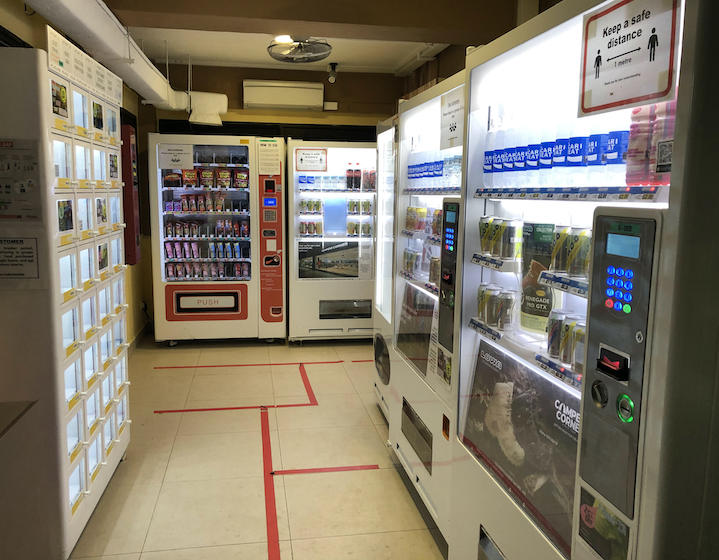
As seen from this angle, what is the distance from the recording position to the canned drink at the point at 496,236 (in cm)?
243

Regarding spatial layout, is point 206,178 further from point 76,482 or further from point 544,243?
point 544,243

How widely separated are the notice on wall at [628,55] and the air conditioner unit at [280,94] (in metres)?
5.87

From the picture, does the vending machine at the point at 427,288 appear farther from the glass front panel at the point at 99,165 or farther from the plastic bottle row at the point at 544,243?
the glass front panel at the point at 99,165

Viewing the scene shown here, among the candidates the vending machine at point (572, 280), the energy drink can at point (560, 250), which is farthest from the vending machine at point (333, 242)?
the energy drink can at point (560, 250)

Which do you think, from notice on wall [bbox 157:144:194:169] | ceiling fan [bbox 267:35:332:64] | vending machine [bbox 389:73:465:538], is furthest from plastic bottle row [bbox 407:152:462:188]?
notice on wall [bbox 157:144:194:169]

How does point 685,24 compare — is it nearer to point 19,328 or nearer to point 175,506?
point 19,328

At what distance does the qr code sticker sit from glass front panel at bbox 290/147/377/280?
18.0 ft

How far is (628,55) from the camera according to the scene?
1.61 metres

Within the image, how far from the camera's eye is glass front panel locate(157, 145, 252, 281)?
6.74 metres

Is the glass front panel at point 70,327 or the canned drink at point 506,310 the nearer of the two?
the canned drink at point 506,310

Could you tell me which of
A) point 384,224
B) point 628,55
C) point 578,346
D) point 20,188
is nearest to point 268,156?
point 384,224

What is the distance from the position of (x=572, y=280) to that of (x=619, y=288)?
38 cm

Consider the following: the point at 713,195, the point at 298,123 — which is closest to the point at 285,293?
the point at 298,123

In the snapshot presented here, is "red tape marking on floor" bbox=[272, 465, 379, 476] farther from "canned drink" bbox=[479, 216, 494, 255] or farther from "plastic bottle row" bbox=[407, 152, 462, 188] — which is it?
"canned drink" bbox=[479, 216, 494, 255]
